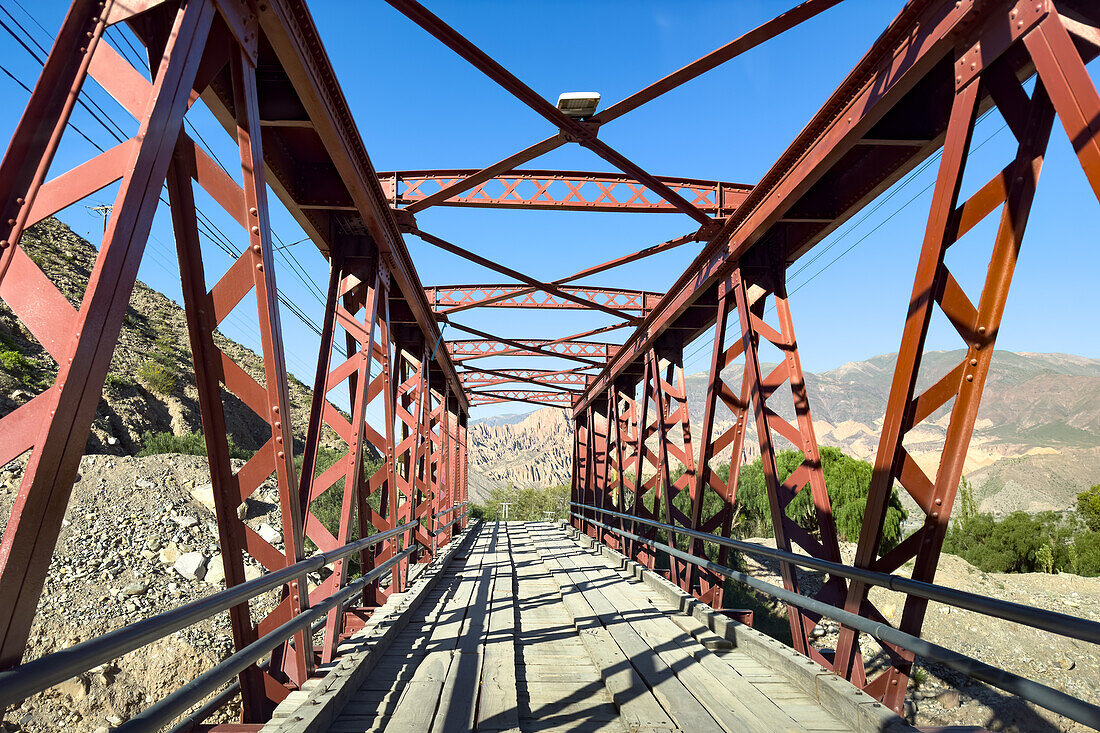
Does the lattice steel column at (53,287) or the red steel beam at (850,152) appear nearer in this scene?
the lattice steel column at (53,287)

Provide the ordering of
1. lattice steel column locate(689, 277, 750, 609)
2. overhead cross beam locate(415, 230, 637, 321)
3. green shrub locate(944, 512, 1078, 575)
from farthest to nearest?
green shrub locate(944, 512, 1078, 575) → overhead cross beam locate(415, 230, 637, 321) → lattice steel column locate(689, 277, 750, 609)

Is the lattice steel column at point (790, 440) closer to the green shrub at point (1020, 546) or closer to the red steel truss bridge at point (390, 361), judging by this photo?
the red steel truss bridge at point (390, 361)

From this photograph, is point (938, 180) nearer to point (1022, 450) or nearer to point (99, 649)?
point (99, 649)

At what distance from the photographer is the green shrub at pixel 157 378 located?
30.6 meters

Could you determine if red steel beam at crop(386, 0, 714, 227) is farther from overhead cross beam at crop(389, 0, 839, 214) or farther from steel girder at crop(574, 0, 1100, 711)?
steel girder at crop(574, 0, 1100, 711)

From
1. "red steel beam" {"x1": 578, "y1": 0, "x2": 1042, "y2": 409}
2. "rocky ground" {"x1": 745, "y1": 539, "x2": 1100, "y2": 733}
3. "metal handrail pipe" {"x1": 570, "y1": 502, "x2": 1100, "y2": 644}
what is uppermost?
"red steel beam" {"x1": 578, "y1": 0, "x2": 1042, "y2": 409}

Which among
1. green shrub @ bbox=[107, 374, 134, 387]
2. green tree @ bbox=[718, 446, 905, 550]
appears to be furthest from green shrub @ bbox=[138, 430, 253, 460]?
A: green tree @ bbox=[718, 446, 905, 550]

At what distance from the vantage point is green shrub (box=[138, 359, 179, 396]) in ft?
100

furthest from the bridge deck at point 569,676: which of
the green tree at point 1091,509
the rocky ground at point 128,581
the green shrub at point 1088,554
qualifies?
the green tree at point 1091,509

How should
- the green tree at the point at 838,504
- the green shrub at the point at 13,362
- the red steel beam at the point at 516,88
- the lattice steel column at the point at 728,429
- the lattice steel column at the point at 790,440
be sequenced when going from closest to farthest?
the red steel beam at the point at 516,88
the lattice steel column at the point at 790,440
the lattice steel column at the point at 728,429
the green shrub at the point at 13,362
the green tree at the point at 838,504

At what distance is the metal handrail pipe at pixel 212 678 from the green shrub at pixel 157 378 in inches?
1263

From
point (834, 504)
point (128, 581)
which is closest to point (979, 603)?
point (128, 581)

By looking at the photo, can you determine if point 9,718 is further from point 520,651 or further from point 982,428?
point 982,428

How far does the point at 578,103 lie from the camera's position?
5188 millimetres
